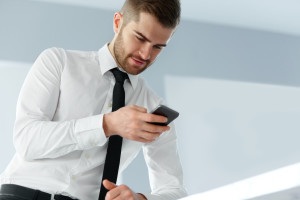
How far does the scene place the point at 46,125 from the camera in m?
1.25

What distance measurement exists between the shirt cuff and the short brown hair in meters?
0.47

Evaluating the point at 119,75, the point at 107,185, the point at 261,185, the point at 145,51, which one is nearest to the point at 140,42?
the point at 145,51

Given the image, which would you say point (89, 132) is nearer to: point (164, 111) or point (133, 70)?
point (164, 111)

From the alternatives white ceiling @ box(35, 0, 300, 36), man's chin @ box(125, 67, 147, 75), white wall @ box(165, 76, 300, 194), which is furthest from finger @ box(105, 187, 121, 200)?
white ceiling @ box(35, 0, 300, 36)

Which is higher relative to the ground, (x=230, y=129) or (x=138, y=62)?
(x=230, y=129)

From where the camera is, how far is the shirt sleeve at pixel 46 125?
121 centimetres

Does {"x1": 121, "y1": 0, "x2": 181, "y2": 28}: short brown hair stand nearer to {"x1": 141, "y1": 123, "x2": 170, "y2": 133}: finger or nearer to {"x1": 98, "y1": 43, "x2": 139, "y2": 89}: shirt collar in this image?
{"x1": 98, "y1": 43, "x2": 139, "y2": 89}: shirt collar

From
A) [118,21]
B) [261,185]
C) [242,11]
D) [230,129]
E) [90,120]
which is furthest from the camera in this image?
[242,11]

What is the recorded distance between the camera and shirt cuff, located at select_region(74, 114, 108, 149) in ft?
3.85

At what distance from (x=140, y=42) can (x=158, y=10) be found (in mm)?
131

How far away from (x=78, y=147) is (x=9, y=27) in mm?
2549

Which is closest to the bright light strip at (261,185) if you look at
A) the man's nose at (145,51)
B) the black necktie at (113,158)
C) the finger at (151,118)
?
the finger at (151,118)

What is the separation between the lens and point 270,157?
386 centimetres

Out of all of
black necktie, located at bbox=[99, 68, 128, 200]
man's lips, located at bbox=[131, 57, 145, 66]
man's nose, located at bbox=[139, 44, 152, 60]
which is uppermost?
man's nose, located at bbox=[139, 44, 152, 60]
